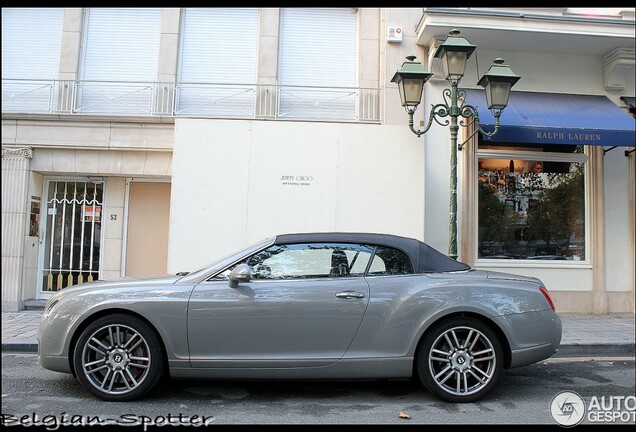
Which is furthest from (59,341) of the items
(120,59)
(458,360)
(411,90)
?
(120,59)

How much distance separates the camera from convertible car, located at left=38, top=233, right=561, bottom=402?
445 centimetres

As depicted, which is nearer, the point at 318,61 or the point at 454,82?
the point at 454,82

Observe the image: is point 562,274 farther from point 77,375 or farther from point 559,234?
point 77,375

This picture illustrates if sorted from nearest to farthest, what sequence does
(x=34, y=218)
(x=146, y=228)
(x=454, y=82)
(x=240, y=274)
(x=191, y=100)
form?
(x=240, y=274), (x=454, y=82), (x=34, y=218), (x=191, y=100), (x=146, y=228)

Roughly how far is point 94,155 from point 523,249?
8.61m

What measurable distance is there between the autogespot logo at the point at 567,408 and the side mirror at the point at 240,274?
2911mm

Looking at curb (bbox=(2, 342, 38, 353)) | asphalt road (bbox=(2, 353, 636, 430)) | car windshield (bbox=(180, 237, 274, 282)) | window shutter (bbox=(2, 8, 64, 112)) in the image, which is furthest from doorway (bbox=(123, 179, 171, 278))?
car windshield (bbox=(180, 237, 274, 282))

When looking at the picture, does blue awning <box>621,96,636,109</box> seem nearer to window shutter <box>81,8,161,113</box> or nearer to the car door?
the car door

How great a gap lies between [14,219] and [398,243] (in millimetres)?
7929

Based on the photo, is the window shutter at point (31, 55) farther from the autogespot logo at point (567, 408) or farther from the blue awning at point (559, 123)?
the autogespot logo at point (567, 408)

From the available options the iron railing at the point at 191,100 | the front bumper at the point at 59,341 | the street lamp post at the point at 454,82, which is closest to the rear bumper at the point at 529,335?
the street lamp post at the point at 454,82

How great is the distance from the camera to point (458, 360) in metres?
4.55

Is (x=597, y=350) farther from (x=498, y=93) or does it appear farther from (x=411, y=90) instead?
(x=411, y=90)

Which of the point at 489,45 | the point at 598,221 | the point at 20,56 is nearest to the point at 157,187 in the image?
the point at 20,56
